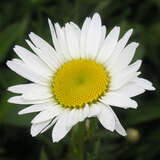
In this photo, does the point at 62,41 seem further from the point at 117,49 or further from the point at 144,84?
the point at 144,84

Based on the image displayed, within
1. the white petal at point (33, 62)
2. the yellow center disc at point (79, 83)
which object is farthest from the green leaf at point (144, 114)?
the white petal at point (33, 62)

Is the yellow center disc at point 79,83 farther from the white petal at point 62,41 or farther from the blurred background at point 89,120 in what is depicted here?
the blurred background at point 89,120

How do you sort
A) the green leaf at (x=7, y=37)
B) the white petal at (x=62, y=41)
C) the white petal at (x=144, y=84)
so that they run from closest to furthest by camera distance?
the white petal at (x=144, y=84)
the white petal at (x=62, y=41)
the green leaf at (x=7, y=37)

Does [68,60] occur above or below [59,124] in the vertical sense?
above

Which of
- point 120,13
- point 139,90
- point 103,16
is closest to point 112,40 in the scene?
point 139,90

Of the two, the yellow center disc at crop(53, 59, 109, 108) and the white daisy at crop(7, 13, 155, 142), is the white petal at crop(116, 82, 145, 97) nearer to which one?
the white daisy at crop(7, 13, 155, 142)

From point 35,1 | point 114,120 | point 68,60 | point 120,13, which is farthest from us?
point 120,13

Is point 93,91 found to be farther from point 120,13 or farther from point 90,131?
point 120,13

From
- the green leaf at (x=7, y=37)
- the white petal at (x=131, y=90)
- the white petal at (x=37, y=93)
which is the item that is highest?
the green leaf at (x=7, y=37)

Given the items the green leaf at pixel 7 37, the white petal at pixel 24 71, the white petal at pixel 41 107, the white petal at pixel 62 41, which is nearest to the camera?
the white petal at pixel 41 107
